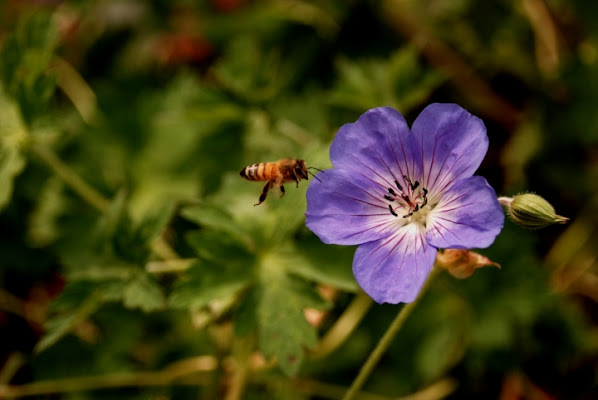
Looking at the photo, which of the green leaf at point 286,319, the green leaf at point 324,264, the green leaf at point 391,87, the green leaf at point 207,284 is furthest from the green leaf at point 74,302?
the green leaf at point 391,87

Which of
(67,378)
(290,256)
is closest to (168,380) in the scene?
→ (67,378)

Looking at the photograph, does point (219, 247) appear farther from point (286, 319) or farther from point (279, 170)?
point (279, 170)

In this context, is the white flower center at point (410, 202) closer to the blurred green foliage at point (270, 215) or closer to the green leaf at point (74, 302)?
the blurred green foliage at point (270, 215)

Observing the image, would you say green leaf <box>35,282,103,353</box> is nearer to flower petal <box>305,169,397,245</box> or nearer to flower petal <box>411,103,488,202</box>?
flower petal <box>305,169,397,245</box>

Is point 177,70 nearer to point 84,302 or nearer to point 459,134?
point 84,302

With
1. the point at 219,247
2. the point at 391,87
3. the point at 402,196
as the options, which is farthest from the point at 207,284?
the point at 391,87

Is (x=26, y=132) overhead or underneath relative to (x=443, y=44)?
underneath
